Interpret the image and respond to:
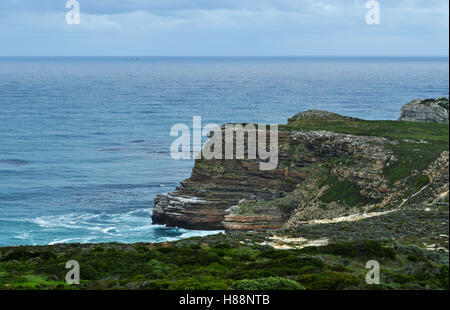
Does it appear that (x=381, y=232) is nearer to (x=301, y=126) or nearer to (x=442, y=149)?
(x=442, y=149)

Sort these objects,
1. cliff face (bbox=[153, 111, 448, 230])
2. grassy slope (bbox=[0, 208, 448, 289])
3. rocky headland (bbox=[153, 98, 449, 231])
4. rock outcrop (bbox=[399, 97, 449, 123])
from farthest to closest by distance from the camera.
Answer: rock outcrop (bbox=[399, 97, 449, 123]), cliff face (bbox=[153, 111, 448, 230]), rocky headland (bbox=[153, 98, 449, 231]), grassy slope (bbox=[0, 208, 448, 289])

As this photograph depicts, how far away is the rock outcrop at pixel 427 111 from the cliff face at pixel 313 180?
45.4 feet

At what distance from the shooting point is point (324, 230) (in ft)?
174

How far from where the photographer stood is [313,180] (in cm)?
8250

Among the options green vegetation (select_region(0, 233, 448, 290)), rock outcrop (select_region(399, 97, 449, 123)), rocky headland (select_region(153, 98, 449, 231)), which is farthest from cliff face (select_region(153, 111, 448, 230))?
green vegetation (select_region(0, 233, 448, 290))

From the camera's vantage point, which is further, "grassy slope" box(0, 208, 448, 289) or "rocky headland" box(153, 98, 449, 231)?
"rocky headland" box(153, 98, 449, 231)

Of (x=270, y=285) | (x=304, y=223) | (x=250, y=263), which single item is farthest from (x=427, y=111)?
(x=270, y=285)

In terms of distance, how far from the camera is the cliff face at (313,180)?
73688 millimetres

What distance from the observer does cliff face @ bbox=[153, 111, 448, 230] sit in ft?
242

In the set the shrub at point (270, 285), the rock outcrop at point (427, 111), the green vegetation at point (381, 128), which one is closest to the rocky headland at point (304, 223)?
the shrub at point (270, 285)

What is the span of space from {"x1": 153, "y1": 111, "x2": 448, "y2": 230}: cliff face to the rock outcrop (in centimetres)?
1385

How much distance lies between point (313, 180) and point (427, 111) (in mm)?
34092

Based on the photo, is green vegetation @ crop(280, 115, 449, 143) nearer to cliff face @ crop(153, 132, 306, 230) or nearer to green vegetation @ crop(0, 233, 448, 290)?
cliff face @ crop(153, 132, 306, 230)
